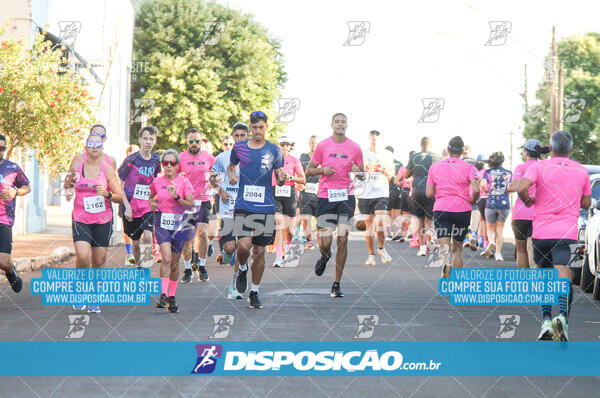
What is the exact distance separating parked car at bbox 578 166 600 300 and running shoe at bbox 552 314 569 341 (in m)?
3.20

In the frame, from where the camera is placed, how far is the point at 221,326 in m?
9.40

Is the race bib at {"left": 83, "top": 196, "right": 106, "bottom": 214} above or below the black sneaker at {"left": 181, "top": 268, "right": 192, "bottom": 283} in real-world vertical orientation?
above

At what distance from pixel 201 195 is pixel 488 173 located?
5762mm

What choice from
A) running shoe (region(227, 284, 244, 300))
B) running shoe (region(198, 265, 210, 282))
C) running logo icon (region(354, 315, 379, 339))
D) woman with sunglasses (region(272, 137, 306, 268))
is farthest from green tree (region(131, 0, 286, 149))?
running logo icon (region(354, 315, 379, 339))

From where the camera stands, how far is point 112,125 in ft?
148

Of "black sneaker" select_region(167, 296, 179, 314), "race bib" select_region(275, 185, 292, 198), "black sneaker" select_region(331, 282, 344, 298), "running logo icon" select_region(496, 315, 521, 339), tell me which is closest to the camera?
"running logo icon" select_region(496, 315, 521, 339)

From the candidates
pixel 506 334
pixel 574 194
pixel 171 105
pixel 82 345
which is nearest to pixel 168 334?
pixel 82 345

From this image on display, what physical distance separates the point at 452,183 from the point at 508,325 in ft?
10.4

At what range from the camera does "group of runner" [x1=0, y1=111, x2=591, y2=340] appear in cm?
907

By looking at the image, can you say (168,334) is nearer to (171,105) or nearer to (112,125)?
(112,125)

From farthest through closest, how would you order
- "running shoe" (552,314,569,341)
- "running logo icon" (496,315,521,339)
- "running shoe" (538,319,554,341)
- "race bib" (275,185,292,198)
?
1. "race bib" (275,185,292,198)
2. "running logo icon" (496,315,521,339)
3. "running shoe" (538,319,554,341)
4. "running shoe" (552,314,569,341)

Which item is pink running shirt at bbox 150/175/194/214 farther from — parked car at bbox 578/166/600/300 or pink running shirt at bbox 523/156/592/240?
parked car at bbox 578/166/600/300

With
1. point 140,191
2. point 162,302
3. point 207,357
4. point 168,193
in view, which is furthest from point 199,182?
point 207,357

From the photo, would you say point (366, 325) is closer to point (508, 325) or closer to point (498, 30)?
point (508, 325)
